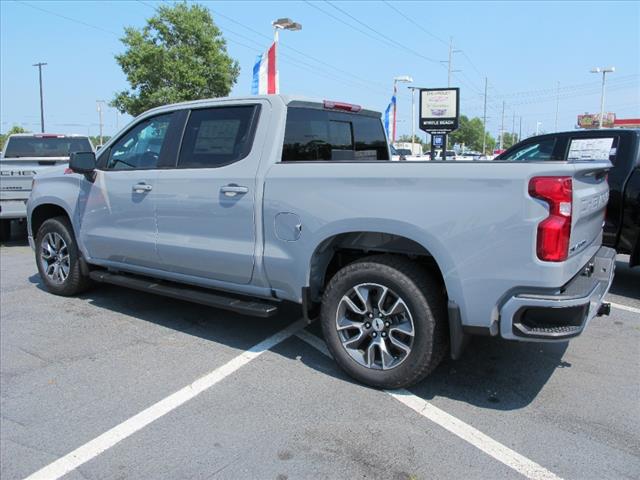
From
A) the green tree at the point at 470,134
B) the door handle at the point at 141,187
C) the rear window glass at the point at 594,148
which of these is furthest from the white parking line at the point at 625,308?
the green tree at the point at 470,134

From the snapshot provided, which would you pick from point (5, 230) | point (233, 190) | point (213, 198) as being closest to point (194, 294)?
point (213, 198)

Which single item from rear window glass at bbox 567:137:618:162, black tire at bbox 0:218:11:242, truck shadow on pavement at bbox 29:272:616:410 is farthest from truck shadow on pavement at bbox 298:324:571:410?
black tire at bbox 0:218:11:242

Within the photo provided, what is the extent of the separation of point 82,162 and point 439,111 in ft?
30.1

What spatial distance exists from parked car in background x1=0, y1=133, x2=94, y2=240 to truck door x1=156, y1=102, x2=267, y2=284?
13.7 feet

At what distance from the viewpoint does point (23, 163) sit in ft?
30.2

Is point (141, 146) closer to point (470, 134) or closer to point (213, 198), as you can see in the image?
point (213, 198)

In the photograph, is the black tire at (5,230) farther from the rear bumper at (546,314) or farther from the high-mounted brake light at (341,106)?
the rear bumper at (546,314)

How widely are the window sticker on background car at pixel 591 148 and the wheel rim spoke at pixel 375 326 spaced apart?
380cm

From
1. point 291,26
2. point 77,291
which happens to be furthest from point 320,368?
point 291,26

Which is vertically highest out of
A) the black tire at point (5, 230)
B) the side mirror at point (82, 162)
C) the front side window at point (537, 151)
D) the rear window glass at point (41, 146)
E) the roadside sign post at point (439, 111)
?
the roadside sign post at point (439, 111)

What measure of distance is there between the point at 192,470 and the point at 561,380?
2.60 m

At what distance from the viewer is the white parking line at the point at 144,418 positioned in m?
2.89

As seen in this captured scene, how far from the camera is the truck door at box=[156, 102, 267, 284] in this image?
416 centimetres

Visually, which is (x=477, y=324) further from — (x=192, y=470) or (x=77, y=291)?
(x=77, y=291)
